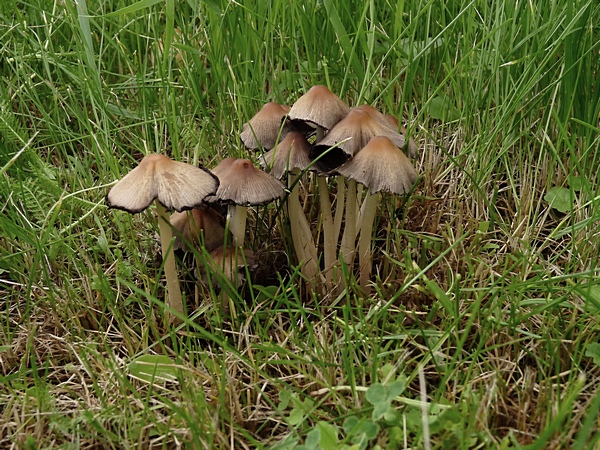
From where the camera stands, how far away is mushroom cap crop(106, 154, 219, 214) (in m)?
1.89

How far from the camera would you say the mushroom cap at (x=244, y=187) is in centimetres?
206

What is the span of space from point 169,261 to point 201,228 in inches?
8.7

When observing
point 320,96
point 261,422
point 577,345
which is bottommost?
point 261,422

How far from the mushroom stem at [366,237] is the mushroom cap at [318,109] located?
29 cm

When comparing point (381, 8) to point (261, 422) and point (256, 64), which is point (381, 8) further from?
point (261, 422)

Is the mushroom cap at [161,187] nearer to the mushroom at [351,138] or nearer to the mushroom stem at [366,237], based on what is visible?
the mushroom at [351,138]

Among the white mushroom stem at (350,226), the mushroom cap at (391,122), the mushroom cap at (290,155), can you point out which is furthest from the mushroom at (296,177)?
the mushroom cap at (391,122)

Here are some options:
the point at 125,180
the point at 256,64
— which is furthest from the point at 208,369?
the point at 256,64

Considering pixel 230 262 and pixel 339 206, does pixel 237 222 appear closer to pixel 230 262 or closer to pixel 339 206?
pixel 230 262

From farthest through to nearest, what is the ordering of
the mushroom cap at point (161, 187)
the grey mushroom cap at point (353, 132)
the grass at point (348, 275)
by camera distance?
the grey mushroom cap at point (353, 132), the mushroom cap at point (161, 187), the grass at point (348, 275)

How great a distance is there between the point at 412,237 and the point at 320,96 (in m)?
0.66

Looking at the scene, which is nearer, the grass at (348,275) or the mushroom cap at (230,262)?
the grass at (348,275)

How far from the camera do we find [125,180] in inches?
77.1

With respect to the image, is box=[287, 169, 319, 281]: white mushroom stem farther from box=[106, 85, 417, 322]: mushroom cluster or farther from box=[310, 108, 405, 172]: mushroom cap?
box=[310, 108, 405, 172]: mushroom cap
